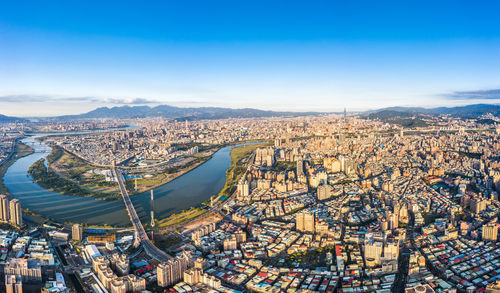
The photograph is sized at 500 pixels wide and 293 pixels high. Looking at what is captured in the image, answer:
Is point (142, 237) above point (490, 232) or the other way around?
the other way around

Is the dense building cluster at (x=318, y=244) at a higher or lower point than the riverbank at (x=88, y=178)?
lower

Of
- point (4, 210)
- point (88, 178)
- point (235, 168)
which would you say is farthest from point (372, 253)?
point (88, 178)

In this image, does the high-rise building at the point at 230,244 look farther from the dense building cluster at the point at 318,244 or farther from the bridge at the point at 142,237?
the bridge at the point at 142,237

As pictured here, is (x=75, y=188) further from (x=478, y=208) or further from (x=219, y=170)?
(x=478, y=208)

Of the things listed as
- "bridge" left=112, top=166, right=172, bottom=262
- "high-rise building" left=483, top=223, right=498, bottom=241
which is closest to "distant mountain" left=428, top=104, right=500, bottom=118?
"high-rise building" left=483, top=223, right=498, bottom=241

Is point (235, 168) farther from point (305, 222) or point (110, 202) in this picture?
point (305, 222)

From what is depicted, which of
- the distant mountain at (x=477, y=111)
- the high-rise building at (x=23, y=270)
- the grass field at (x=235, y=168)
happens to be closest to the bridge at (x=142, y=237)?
the high-rise building at (x=23, y=270)

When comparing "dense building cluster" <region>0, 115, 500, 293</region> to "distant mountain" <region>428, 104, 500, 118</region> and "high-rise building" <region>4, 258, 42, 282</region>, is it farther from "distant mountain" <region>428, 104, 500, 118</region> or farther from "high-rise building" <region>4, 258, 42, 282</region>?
"distant mountain" <region>428, 104, 500, 118</region>
